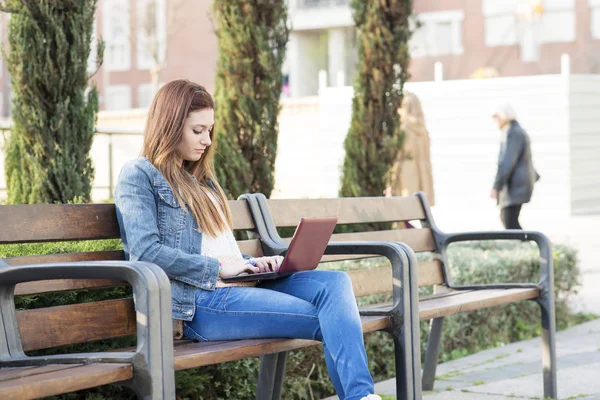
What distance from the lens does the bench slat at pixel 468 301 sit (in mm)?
4637

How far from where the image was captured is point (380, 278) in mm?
5059

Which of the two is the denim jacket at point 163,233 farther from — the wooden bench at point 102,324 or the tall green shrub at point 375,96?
the tall green shrub at point 375,96

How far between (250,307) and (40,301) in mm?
780

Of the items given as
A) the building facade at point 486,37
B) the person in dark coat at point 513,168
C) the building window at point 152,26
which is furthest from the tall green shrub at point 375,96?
the building window at point 152,26

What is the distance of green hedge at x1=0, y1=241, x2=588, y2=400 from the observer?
13.9 ft

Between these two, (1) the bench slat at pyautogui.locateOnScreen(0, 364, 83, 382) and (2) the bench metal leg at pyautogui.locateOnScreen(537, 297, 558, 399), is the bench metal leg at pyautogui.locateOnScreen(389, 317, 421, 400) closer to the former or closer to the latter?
(2) the bench metal leg at pyautogui.locateOnScreen(537, 297, 558, 399)

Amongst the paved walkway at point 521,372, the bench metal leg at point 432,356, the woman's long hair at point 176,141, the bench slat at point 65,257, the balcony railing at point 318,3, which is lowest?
the paved walkway at point 521,372

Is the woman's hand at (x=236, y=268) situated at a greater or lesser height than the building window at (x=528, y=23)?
lesser

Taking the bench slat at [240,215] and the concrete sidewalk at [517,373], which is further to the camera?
the concrete sidewalk at [517,373]

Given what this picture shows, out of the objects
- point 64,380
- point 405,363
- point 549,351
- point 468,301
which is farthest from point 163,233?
point 549,351

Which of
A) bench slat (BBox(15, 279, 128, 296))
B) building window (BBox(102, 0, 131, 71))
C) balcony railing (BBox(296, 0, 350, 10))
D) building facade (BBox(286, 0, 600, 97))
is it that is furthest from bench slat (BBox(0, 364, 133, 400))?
building window (BBox(102, 0, 131, 71))

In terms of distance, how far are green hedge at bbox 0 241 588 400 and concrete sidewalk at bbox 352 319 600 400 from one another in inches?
7.8

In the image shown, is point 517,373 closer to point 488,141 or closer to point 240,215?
point 240,215

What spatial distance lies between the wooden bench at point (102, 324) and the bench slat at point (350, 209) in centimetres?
37
